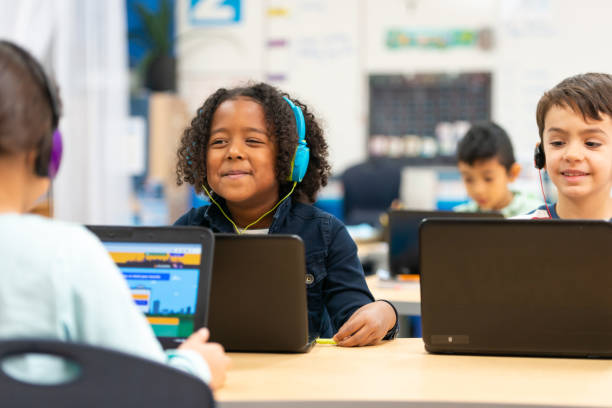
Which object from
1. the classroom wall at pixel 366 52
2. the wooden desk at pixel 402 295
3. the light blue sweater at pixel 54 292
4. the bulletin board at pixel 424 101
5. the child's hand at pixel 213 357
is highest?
the classroom wall at pixel 366 52

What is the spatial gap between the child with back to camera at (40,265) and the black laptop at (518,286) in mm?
564

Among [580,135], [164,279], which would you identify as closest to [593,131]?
[580,135]

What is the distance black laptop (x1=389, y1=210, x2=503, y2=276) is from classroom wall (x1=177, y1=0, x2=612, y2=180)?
3177mm

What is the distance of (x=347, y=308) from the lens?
1.54m

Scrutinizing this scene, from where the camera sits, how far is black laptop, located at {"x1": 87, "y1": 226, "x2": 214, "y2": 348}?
113cm

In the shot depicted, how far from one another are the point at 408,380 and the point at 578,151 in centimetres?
83

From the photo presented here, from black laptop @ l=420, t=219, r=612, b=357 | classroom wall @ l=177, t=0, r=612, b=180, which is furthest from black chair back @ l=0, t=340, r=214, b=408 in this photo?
classroom wall @ l=177, t=0, r=612, b=180

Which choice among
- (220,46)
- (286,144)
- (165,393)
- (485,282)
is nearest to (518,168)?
(286,144)

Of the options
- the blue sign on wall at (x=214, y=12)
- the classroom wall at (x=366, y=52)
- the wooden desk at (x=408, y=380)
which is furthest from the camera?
the blue sign on wall at (x=214, y=12)

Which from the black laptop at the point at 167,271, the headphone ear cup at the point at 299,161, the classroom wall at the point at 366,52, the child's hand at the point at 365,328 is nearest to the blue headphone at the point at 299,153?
the headphone ear cup at the point at 299,161

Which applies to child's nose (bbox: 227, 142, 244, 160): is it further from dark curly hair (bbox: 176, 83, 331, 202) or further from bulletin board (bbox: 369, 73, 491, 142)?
bulletin board (bbox: 369, 73, 491, 142)

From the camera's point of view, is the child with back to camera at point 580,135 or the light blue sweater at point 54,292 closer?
the light blue sweater at point 54,292

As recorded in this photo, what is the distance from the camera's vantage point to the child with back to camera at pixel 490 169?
9.73 ft

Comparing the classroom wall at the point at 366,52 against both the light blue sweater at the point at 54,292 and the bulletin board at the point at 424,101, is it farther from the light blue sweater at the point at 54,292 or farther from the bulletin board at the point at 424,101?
the light blue sweater at the point at 54,292
